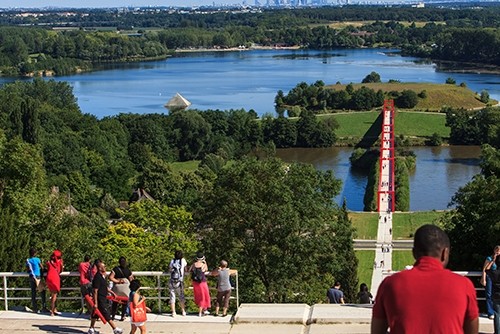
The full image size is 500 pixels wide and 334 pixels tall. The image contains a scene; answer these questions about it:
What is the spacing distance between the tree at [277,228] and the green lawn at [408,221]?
13520 mm

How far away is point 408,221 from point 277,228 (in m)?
18.2

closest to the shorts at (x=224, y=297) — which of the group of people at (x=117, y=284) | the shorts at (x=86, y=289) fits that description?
the group of people at (x=117, y=284)

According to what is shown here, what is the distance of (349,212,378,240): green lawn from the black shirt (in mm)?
20158

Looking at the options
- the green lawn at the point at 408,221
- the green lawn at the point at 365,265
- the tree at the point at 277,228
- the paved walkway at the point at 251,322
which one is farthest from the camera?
the green lawn at the point at 408,221

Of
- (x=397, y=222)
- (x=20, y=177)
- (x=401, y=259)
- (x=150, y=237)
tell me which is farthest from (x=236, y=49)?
(x=150, y=237)

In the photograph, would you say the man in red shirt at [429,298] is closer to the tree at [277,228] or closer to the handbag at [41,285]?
the handbag at [41,285]

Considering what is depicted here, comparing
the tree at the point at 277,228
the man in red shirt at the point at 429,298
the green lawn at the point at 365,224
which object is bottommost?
the green lawn at the point at 365,224

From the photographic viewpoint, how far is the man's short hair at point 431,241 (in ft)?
12.8

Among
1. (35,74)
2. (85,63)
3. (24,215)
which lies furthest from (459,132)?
(85,63)

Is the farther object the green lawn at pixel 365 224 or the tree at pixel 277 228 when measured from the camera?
the green lawn at pixel 365 224

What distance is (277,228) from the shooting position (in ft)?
49.4

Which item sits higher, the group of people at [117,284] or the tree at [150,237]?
the group of people at [117,284]

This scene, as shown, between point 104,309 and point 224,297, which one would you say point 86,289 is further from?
point 224,297

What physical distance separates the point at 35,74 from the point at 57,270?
10725cm
